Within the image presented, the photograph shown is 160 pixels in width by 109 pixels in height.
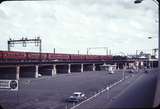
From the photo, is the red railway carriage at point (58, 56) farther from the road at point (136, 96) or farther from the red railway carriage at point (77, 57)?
the road at point (136, 96)

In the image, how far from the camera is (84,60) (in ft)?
205

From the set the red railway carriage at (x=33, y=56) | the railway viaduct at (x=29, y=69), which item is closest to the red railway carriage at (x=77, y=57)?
the railway viaduct at (x=29, y=69)

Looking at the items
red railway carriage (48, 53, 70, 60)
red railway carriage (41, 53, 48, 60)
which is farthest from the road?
red railway carriage (48, 53, 70, 60)

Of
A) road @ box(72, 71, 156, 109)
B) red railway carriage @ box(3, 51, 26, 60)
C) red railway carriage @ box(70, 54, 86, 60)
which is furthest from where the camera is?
red railway carriage @ box(70, 54, 86, 60)

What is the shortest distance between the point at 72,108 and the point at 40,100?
513 centimetres

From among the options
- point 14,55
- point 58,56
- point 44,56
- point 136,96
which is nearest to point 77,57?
point 58,56

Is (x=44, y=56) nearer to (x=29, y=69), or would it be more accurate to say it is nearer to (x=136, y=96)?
(x=29, y=69)

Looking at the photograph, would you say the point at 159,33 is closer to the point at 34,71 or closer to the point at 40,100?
the point at 40,100

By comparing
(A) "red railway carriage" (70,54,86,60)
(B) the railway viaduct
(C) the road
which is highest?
(A) "red railway carriage" (70,54,86,60)

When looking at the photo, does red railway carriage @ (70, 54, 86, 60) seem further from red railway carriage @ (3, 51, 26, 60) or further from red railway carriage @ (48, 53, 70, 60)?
red railway carriage @ (3, 51, 26, 60)

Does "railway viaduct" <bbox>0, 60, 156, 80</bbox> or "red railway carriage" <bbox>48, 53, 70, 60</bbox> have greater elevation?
"red railway carriage" <bbox>48, 53, 70, 60</bbox>

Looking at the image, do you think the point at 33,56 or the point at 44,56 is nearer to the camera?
the point at 33,56

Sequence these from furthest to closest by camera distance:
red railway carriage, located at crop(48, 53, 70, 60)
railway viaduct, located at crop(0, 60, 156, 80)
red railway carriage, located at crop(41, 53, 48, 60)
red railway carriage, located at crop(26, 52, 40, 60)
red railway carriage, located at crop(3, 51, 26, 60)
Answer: red railway carriage, located at crop(48, 53, 70, 60), red railway carriage, located at crop(41, 53, 48, 60), red railway carriage, located at crop(26, 52, 40, 60), railway viaduct, located at crop(0, 60, 156, 80), red railway carriage, located at crop(3, 51, 26, 60)

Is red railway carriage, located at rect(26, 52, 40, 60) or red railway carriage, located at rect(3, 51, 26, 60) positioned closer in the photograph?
red railway carriage, located at rect(3, 51, 26, 60)
